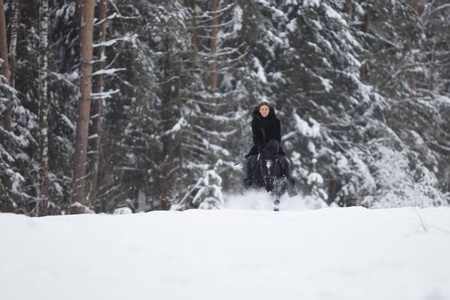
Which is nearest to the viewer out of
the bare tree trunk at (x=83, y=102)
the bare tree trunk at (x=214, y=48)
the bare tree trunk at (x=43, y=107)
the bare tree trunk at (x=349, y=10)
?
the bare tree trunk at (x=83, y=102)

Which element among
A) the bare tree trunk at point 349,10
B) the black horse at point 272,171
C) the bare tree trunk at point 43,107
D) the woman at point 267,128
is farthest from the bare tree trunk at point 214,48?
the black horse at point 272,171

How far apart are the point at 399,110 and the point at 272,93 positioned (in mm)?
6429

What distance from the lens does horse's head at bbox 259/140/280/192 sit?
9.48 m

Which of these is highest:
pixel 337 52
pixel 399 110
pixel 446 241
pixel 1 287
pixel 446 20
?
pixel 446 20

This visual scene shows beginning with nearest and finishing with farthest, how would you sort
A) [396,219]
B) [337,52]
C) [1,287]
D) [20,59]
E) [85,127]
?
[1,287] < [396,219] < [85,127] < [20,59] < [337,52]

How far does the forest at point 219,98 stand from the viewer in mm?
16297

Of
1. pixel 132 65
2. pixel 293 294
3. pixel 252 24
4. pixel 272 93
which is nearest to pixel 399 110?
pixel 272 93

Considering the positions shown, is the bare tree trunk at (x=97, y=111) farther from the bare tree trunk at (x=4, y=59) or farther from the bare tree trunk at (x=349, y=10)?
the bare tree trunk at (x=349, y=10)

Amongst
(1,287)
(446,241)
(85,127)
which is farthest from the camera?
(85,127)

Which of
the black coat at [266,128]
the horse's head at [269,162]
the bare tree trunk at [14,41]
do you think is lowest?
the horse's head at [269,162]

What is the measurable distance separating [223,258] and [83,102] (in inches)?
414

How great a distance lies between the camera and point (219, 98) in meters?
20.6

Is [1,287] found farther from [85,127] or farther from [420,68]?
[420,68]

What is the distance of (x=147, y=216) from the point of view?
19.3 feet
